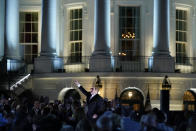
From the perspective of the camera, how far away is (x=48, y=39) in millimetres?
38094

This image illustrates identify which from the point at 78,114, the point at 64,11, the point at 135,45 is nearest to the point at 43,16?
the point at 64,11

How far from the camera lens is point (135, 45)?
39.8m

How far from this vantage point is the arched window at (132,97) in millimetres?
36875

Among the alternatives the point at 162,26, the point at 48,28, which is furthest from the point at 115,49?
the point at 48,28

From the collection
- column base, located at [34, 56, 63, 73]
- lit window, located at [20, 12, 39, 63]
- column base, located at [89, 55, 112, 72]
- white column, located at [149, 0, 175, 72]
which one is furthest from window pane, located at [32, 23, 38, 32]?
white column, located at [149, 0, 175, 72]

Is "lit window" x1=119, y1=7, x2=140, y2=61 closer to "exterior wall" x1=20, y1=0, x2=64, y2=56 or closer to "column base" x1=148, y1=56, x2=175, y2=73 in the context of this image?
"column base" x1=148, y1=56, x2=175, y2=73

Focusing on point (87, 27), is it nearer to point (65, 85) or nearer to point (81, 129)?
point (65, 85)

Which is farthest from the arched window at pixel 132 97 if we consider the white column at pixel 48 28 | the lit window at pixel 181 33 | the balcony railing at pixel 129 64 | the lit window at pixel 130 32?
the white column at pixel 48 28

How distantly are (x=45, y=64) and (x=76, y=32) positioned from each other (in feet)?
13.6

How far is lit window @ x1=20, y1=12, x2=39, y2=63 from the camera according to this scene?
41875mm

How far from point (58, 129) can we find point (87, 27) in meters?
28.4

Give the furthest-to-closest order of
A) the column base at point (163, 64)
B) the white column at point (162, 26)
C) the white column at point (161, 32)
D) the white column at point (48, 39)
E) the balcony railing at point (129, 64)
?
the balcony railing at point (129, 64) < the white column at point (48, 39) < the white column at point (162, 26) < the white column at point (161, 32) < the column base at point (163, 64)

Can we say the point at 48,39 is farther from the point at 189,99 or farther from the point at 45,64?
the point at 189,99

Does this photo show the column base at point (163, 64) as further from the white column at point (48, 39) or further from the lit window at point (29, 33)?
the lit window at point (29, 33)
